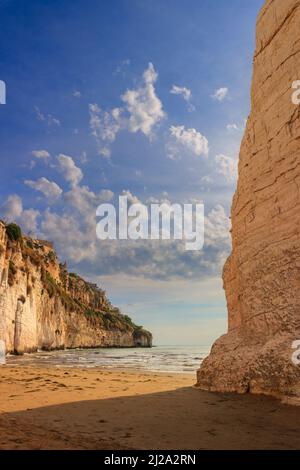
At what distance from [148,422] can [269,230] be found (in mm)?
4363

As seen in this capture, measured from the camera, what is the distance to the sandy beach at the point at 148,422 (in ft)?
13.2

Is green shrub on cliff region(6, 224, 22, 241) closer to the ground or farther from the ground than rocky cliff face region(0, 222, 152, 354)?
farther from the ground

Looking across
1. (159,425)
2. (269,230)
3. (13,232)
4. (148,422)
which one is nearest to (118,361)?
(13,232)

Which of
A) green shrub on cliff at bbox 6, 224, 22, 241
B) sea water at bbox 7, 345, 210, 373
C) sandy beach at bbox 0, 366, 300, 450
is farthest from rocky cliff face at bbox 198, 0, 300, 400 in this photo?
green shrub on cliff at bbox 6, 224, 22, 241

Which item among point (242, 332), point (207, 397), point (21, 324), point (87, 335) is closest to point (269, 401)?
point (207, 397)

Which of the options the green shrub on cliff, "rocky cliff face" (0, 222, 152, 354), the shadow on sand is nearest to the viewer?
the shadow on sand

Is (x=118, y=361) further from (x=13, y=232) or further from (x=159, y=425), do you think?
(x=159, y=425)

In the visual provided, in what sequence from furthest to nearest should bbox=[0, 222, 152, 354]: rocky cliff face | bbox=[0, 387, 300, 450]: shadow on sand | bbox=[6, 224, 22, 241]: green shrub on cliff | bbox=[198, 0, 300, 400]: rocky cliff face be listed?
bbox=[6, 224, 22, 241]: green shrub on cliff → bbox=[0, 222, 152, 354]: rocky cliff face → bbox=[198, 0, 300, 400]: rocky cliff face → bbox=[0, 387, 300, 450]: shadow on sand

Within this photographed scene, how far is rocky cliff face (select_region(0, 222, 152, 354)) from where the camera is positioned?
3419 centimetres

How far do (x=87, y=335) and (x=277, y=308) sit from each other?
85854 millimetres

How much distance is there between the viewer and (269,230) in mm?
7277

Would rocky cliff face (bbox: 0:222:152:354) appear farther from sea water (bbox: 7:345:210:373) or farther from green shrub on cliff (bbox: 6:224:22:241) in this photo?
sea water (bbox: 7:345:210:373)

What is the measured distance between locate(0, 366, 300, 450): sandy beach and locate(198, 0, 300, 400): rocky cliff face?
52cm
